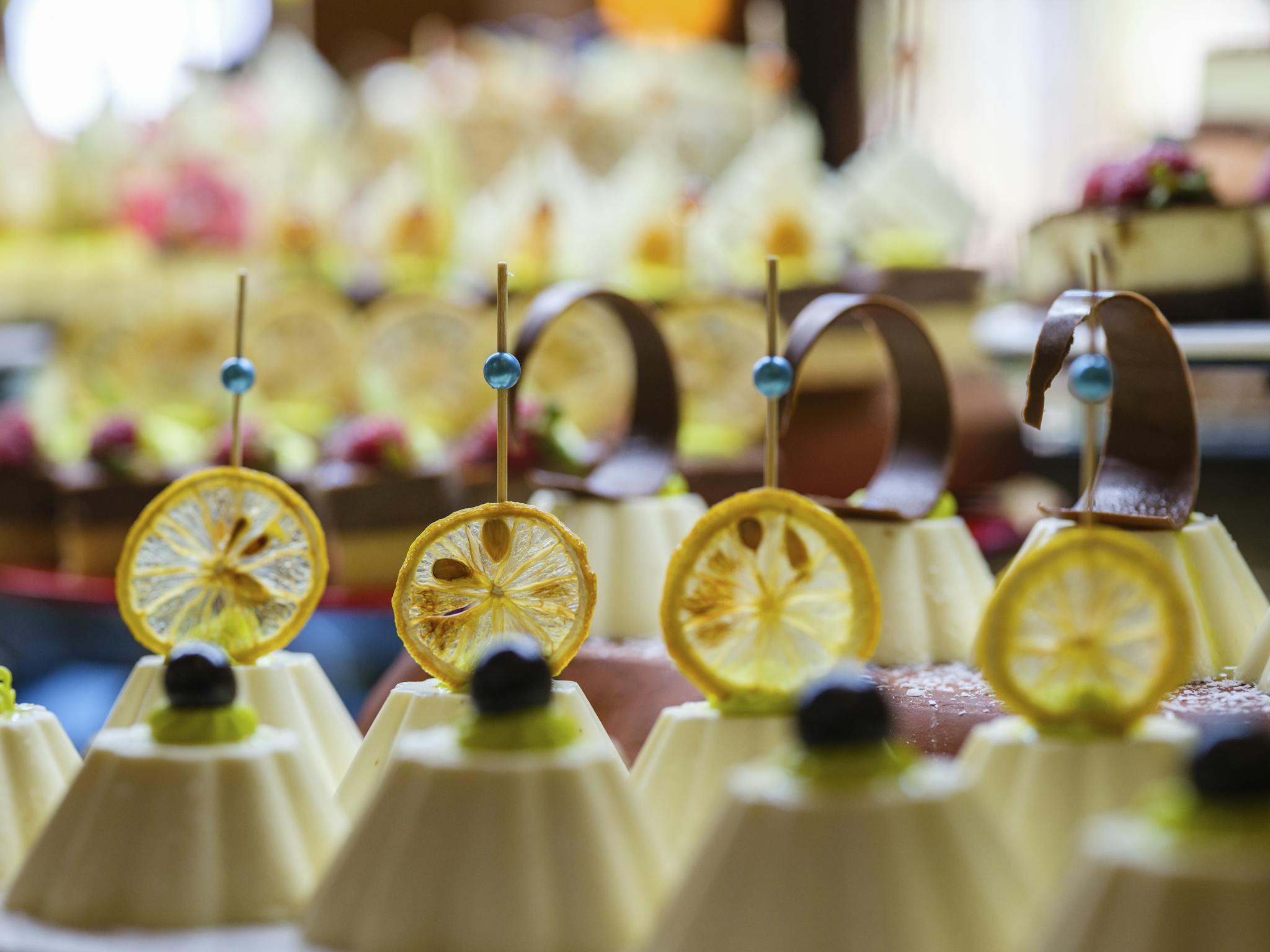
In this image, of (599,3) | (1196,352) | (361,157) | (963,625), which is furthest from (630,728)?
(599,3)

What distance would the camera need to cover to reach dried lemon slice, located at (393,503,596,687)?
111cm

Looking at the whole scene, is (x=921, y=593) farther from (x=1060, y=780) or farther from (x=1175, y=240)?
(x=1175, y=240)

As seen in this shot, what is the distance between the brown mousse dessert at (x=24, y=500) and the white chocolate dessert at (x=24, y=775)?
6.50 feet

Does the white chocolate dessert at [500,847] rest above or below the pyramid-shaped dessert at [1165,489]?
below

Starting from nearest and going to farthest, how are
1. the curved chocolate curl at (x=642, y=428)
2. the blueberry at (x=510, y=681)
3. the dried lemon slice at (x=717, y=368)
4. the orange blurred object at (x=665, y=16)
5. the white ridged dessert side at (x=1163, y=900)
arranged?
the white ridged dessert side at (x=1163, y=900), the blueberry at (x=510, y=681), the curved chocolate curl at (x=642, y=428), the dried lemon slice at (x=717, y=368), the orange blurred object at (x=665, y=16)

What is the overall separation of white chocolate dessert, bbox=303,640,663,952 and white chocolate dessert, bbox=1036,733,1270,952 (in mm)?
264

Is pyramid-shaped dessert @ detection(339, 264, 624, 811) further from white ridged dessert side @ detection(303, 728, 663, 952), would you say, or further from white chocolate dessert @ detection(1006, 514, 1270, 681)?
white chocolate dessert @ detection(1006, 514, 1270, 681)

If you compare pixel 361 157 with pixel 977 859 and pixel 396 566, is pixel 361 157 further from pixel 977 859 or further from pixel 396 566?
pixel 977 859

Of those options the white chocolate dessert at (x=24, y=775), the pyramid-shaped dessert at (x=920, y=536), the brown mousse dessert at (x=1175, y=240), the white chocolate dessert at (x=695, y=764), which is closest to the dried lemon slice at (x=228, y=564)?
the white chocolate dessert at (x=24, y=775)

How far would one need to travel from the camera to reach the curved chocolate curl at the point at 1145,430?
4.08ft

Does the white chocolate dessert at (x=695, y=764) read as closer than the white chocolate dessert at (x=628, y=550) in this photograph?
Yes

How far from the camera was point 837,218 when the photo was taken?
3.19 m

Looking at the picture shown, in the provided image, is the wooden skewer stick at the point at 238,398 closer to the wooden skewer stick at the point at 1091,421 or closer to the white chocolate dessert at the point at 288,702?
the white chocolate dessert at the point at 288,702

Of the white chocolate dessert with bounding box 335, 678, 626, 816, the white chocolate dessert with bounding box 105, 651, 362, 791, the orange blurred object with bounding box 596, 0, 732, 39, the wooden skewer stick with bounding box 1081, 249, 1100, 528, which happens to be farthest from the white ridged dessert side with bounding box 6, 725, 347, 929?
the orange blurred object with bounding box 596, 0, 732, 39
